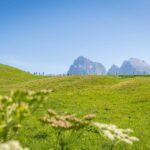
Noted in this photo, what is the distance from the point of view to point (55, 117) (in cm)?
692

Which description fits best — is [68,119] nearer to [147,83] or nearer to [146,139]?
[146,139]

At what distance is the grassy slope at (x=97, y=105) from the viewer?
70.7ft

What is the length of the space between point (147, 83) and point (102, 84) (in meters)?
8.28

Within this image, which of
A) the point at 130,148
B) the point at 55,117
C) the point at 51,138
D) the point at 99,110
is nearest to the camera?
the point at 55,117

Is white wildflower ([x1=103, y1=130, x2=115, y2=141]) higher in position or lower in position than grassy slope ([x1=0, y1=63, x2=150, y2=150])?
higher

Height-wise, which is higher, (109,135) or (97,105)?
(109,135)

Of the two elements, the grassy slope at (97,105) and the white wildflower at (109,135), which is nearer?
the white wildflower at (109,135)

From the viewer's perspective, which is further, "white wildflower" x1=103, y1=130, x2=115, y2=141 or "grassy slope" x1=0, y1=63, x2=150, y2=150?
"grassy slope" x1=0, y1=63, x2=150, y2=150

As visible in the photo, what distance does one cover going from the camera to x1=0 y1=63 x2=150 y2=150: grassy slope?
70.7ft

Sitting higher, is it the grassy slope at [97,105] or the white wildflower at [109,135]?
the white wildflower at [109,135]

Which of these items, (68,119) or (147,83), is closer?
(68,119)

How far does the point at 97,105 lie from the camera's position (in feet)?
150

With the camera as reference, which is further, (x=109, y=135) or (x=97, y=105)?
(x=97, y=105)

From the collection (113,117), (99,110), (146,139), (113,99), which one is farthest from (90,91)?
(146,139)
